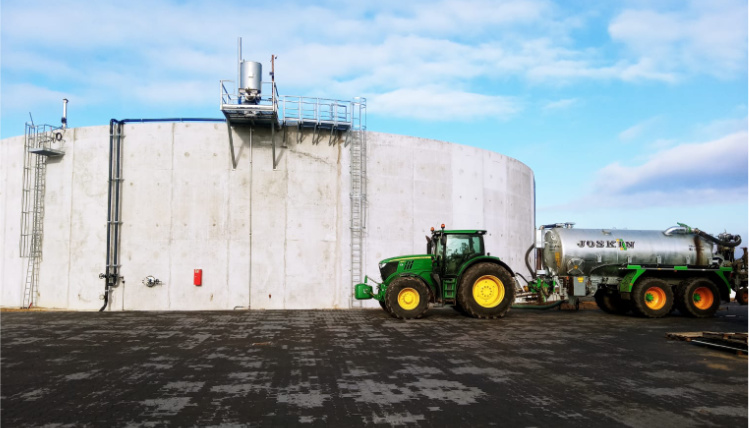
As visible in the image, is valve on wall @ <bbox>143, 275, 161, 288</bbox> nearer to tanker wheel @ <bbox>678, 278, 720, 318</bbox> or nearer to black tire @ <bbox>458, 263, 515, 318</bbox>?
black tire @ <bbox>458, 263, 515, 318</bbox>

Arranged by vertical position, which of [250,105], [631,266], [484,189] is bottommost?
[631,266]

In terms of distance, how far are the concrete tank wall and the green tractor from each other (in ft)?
13.2

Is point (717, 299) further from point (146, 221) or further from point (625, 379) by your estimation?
point (146, 221)

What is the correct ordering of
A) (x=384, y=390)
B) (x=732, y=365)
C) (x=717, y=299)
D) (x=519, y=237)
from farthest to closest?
(x=519, y=237), (x=717, y=299), (x=732, y=365), (x=384, y=390)

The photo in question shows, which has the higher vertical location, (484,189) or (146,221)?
(484,189)

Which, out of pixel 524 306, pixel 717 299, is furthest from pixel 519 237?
pixel 717 299

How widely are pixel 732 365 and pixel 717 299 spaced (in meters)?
8.70

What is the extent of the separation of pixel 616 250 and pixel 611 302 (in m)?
2.19

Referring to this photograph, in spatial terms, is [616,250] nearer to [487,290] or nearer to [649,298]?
[649,298]

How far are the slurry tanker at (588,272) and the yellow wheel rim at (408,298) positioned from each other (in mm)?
28

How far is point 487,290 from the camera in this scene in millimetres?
14672

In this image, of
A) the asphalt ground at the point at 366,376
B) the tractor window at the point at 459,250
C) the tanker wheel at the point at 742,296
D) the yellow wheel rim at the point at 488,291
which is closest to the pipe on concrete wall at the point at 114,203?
the asphalt ground at the point at 366,376

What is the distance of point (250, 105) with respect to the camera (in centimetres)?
1686

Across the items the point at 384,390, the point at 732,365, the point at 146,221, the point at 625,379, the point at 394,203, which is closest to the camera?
the point at 384,390
